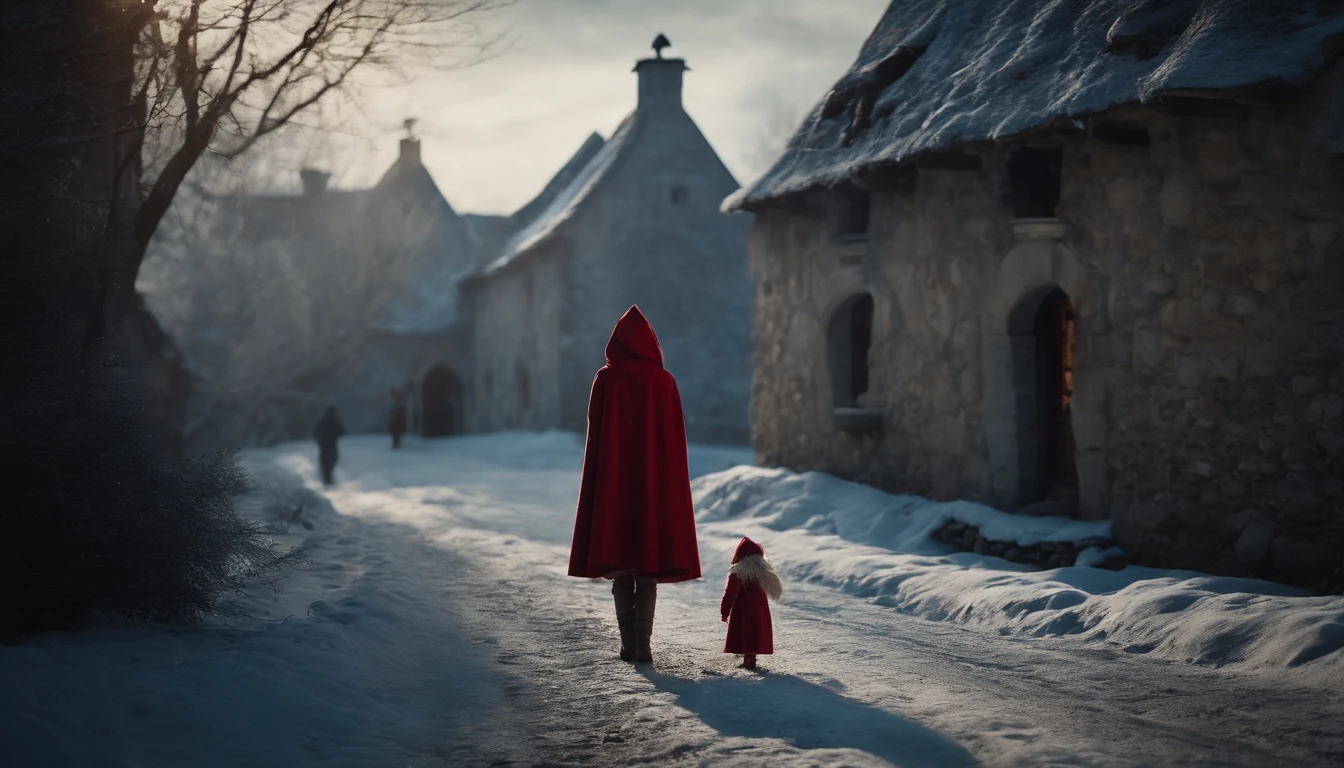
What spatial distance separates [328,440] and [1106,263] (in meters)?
15.1

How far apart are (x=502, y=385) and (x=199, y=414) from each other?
8.30m

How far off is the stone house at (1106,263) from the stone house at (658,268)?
13.8 meters

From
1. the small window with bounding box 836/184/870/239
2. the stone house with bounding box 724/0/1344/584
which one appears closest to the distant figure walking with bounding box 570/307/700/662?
the stone house with bounding box 724/0/1344/584

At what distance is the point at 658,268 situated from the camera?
28.2 meters

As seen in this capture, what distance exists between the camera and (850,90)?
13633 millimetres

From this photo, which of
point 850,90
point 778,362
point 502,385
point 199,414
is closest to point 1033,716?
point 850,90

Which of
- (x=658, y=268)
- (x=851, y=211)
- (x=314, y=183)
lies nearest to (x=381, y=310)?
(x=314, y=183)

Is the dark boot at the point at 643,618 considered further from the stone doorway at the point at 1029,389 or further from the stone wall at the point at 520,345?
the stone wall at the point at 520,345

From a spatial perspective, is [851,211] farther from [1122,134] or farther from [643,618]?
[643,618]

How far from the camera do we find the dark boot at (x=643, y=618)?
657cm

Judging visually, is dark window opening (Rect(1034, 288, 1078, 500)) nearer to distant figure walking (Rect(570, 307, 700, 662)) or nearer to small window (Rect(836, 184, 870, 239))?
small window (Rect(836, 184, 870, 239))

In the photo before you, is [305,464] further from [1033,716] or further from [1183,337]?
[1033,716]

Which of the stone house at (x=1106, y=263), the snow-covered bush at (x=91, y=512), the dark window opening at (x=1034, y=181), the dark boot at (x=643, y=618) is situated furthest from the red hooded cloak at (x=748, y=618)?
the dark window opening at (x=1034, y=181)

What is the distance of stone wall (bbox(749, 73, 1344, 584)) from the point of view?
26.3ft
